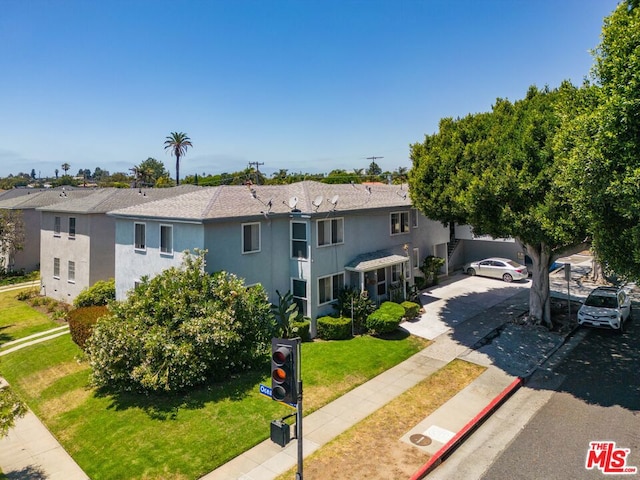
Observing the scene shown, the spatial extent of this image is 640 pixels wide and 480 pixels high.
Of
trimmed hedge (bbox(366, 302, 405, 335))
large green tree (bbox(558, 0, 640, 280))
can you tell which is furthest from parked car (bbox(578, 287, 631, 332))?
trimmed hedge (bbox(366, 302, 405, 335))

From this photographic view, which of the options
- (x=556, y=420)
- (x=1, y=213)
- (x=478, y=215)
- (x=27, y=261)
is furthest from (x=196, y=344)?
(x=27, y=261)

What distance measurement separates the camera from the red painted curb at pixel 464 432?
9.80 meters

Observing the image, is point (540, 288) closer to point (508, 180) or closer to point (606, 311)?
point (606, 311)

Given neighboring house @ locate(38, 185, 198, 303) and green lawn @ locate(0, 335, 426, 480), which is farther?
neighboring house @ locate(38, 185, 198, 303)

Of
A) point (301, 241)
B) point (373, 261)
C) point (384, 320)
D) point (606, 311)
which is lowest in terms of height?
point (384, 320)

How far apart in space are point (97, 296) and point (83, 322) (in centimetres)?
481

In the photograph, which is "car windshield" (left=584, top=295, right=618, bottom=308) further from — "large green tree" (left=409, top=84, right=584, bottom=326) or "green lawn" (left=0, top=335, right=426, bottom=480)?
"green lawn" (left=0, top=335, right=426, bottom=480)

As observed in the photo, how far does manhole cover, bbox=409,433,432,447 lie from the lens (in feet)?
35.6

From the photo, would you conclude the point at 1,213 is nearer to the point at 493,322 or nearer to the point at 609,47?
the point at 493,322

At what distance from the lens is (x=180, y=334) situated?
1358 cm

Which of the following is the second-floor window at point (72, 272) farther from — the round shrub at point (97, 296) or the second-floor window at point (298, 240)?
the second-floor window at point (298, 240)

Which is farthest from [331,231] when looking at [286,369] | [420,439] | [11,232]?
[11,232]

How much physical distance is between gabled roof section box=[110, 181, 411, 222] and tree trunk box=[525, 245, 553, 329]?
794cm

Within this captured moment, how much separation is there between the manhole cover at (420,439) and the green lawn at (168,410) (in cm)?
330
